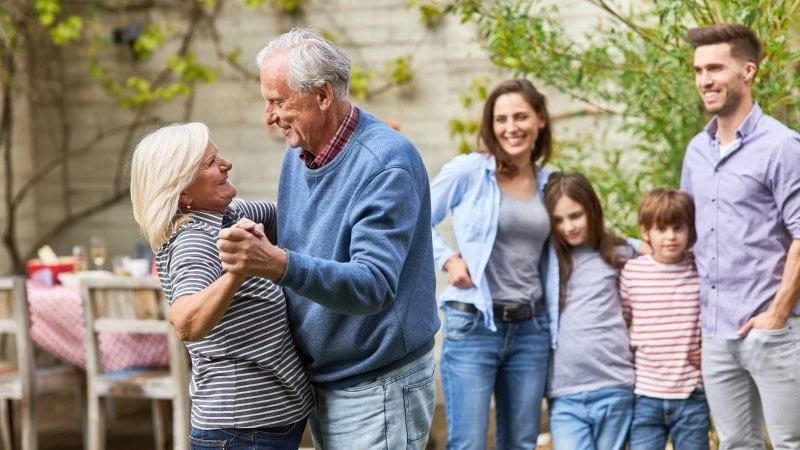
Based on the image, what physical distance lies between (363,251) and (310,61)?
370 millimetres

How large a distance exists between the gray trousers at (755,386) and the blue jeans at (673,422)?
0.09 m

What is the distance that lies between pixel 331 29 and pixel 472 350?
3.33 m

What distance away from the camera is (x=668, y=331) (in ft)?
10.3

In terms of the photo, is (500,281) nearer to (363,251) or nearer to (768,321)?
(768,321)

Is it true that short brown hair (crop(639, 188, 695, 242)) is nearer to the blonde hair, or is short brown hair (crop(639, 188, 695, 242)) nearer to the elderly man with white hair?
the elderly man with white hair

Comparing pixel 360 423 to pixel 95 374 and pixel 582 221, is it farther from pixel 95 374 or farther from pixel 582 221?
pixel 95 374

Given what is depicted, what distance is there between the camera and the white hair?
6.89 feet

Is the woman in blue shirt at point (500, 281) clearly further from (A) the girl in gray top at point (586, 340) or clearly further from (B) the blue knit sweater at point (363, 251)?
(B) the blue knit sweater at point (363, 251)

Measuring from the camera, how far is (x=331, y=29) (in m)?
6.09

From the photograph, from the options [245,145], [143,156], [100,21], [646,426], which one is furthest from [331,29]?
[143,156]

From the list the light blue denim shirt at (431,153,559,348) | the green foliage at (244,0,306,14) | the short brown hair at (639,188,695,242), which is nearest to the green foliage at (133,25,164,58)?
the green foliage at (244,0,306,14)

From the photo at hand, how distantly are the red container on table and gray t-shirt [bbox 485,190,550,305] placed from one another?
8.02 feet

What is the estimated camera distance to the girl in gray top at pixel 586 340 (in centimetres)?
317

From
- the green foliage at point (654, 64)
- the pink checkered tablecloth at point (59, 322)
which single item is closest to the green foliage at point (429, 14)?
the green foliage at point (654, 64)
